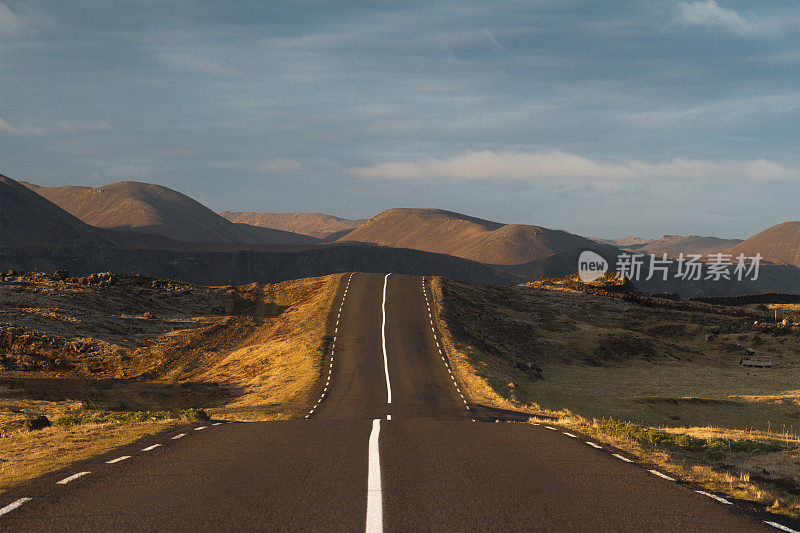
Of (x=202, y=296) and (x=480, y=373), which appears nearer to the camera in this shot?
(x=480, y=373)

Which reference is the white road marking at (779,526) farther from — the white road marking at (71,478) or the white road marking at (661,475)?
the white road marking at (71,478)

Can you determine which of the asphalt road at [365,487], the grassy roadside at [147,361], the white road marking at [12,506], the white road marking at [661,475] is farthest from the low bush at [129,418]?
the white road marking at [661,475]

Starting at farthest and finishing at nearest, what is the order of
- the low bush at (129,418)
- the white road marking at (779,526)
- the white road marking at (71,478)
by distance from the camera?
the low bush at (129,418) < the white road marking at (71,478) < the white road marking at (779,526)

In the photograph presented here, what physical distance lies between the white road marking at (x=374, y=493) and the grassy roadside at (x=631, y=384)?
17.7 feet

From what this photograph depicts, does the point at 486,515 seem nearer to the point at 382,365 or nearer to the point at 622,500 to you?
the point at 622,500

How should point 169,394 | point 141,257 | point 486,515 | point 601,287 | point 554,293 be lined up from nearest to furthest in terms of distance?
point 486,515 → point 169,394 → point 554,293 → point 601,287 → point 141,257

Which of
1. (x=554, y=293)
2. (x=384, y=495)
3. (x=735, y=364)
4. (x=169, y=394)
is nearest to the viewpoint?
(x=384, y=495)

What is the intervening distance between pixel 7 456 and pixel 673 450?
15749mm

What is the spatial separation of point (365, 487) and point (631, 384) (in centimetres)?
4615

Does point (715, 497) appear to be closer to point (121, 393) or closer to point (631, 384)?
point (121, 393)

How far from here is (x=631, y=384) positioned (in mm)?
49938

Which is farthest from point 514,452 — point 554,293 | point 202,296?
point 554,293

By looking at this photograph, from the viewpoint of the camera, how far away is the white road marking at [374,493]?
7195 millimetres

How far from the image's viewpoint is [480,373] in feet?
145
